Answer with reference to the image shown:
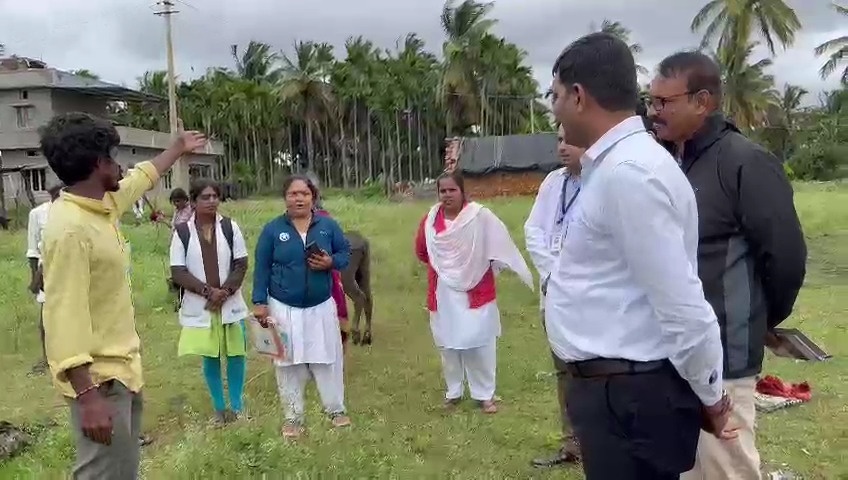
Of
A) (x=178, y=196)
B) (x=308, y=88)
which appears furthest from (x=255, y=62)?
(x=178, y=196)

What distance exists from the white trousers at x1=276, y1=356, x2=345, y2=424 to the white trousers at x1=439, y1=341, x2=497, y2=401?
40.3 inches

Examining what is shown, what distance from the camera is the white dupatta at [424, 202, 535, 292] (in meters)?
6.56

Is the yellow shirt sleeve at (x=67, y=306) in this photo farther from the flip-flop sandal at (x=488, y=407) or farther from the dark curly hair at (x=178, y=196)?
the dark curly hair at (x=178, y=196)

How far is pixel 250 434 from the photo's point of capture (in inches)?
180

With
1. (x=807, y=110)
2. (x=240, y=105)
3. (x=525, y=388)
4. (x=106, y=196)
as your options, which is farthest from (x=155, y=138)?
(x=807, y=110)

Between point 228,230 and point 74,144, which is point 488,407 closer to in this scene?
point 228,230

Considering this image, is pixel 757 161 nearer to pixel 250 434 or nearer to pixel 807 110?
pixel 250 434

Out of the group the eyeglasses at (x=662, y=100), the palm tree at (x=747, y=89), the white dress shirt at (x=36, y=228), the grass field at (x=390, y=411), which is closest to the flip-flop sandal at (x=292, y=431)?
the grass field at (x=390, y=411)

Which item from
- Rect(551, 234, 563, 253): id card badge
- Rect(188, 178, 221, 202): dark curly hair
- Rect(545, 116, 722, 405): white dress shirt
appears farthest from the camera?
Rect(188, 178, 221, 202): dark curly hair

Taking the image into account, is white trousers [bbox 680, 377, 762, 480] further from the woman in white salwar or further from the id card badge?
the woman in white salwar

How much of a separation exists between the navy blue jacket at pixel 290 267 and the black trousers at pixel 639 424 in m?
3.67

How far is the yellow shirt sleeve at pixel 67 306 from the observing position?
10.00 ft

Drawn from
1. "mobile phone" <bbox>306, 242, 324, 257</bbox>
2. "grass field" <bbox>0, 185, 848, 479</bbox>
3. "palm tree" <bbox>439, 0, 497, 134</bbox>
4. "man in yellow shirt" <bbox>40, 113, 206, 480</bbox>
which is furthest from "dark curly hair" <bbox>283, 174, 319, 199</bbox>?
"palm tree" <bbox>439, 0, 497, 134</bbox>

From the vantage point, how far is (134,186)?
363 cm
